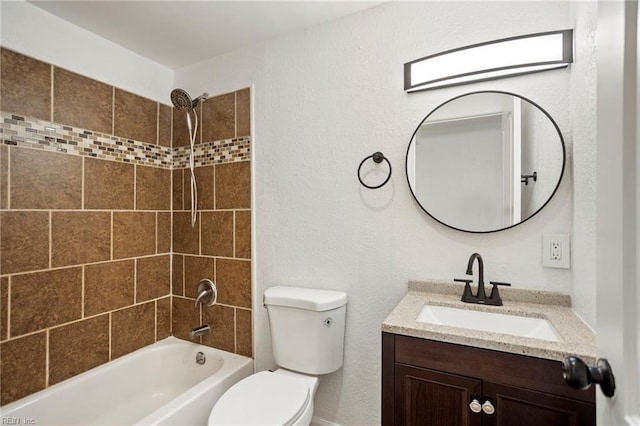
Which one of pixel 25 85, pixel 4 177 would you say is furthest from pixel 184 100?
pixel 4 177

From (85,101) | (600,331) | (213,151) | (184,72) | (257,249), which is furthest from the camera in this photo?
(184,72)

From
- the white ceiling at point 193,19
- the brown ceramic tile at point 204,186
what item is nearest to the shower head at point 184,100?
the white ceiling at point 193,19

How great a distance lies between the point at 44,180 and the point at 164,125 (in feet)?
2.76

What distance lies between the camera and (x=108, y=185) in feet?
6.13

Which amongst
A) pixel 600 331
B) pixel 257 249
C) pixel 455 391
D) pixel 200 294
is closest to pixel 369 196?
pixel 257 249

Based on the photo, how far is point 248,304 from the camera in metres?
1.95

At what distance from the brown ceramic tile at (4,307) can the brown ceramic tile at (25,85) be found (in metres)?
0.82

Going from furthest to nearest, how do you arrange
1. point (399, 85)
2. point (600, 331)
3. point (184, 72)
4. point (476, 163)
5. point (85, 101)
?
point (184, 72), point (85, 101), point (399, 85), point (476, 163), point (600, 331)

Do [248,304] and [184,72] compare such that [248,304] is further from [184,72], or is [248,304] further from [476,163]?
[184,72]

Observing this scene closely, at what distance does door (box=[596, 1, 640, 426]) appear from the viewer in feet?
1.71

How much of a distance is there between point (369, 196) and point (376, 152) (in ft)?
0.75

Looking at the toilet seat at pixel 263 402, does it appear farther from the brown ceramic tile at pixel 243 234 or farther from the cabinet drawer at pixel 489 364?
the brown ceramic tile at pixel 243 234

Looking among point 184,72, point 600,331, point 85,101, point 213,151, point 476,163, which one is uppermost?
point 184,72

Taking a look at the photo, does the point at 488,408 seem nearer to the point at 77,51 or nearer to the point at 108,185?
the point at 108,185
